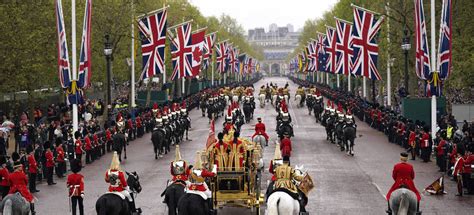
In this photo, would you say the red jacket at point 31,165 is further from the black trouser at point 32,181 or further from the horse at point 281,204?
the horse at point 281,204

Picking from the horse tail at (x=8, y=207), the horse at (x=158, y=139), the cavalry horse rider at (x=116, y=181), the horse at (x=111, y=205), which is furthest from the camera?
the horse at (x=158, y=139)

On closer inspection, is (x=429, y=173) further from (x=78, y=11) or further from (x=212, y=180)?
(x=78, y=11)

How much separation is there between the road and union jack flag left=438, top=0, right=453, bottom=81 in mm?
3801

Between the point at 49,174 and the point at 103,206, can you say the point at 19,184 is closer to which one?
the point at 103,206

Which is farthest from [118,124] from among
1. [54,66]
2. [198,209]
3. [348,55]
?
[348,55]

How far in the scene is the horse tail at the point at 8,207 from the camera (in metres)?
16.4

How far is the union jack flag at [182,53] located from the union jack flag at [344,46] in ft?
31.6

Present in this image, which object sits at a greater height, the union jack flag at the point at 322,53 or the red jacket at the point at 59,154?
the union jack flag at the point at 322,53

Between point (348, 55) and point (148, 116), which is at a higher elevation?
point (348, 55)

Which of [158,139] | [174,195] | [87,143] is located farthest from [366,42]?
[174,195]

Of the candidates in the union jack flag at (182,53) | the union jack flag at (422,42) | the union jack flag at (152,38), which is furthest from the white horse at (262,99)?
the union jack flag at (422,42)

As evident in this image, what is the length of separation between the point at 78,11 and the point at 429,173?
25339mm

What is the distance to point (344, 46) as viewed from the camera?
53.3 m

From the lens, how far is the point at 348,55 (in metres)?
52.7
